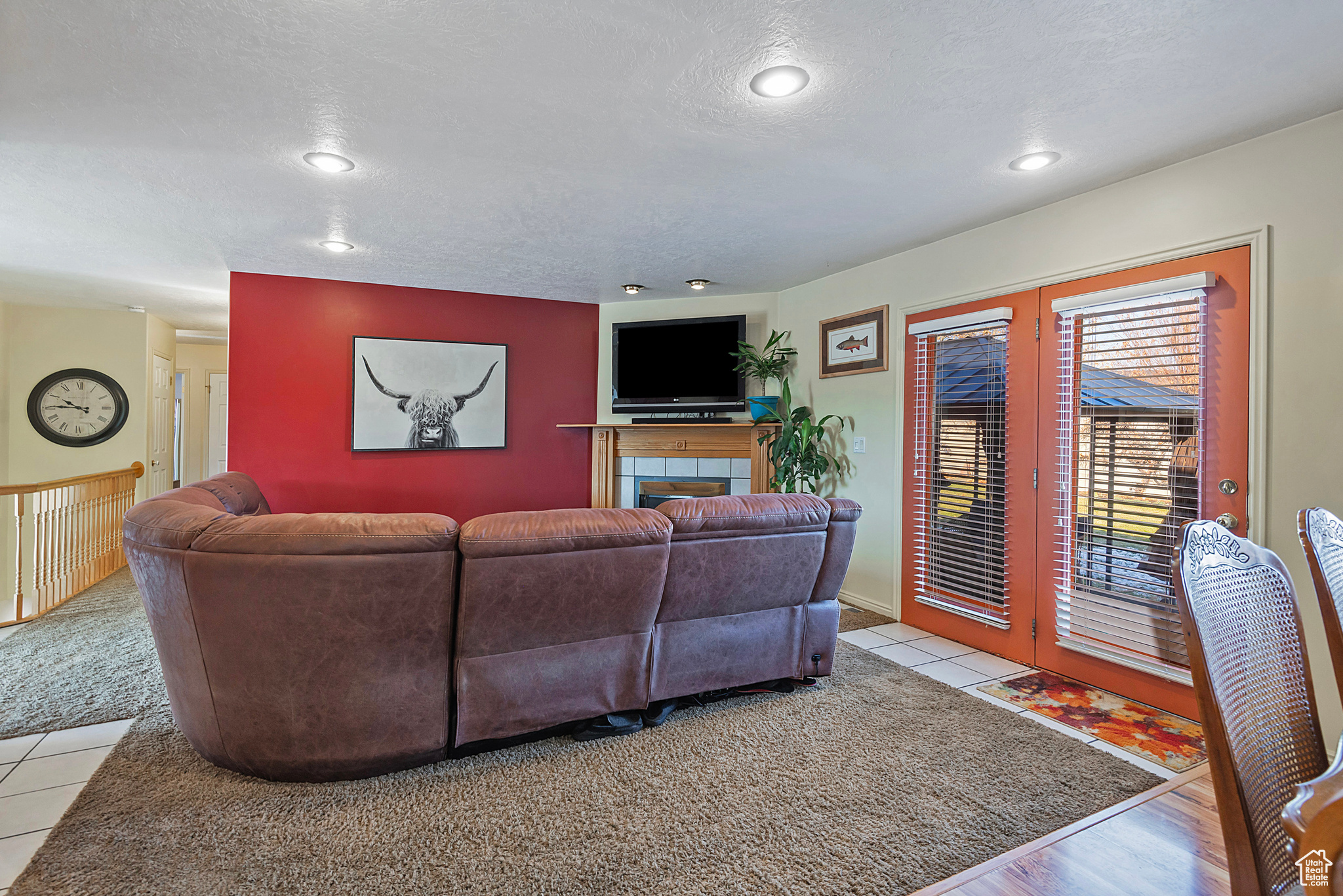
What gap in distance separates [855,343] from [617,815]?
3.40 m

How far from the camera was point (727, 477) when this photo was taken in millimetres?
5352

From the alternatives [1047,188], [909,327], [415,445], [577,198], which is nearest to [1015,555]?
[909,327]

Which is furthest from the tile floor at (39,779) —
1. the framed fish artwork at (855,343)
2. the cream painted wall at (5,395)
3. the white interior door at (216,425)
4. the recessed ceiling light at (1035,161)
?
the white interior door at (216,425)

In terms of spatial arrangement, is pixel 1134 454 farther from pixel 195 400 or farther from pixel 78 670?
pixel 195 400

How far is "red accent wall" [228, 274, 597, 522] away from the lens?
4734 mm

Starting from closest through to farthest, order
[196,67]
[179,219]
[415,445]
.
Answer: [196,67]
[179,219]
[415,445]

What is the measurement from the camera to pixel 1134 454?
2811mm

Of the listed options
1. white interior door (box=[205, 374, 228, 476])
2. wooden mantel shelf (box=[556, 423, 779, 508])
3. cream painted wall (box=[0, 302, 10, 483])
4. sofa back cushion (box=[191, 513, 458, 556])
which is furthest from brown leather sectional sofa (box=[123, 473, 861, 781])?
white interior door (box=[205, 374, 228, 476])

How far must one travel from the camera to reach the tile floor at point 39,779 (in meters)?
1.81

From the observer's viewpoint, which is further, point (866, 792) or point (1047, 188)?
point (1047, 188)

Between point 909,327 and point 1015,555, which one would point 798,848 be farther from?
point 909,327

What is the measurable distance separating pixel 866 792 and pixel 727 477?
A: 11.1 feet

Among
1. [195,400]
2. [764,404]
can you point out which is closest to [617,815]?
[764,404]

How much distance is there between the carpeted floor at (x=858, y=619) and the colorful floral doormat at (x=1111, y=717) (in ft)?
3.16
